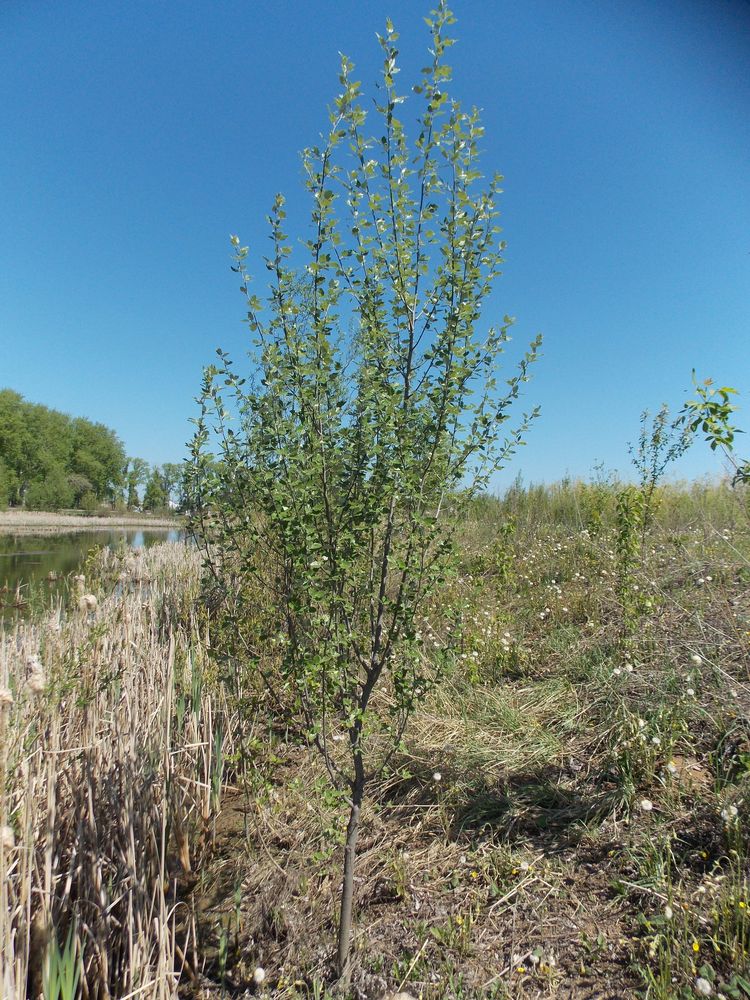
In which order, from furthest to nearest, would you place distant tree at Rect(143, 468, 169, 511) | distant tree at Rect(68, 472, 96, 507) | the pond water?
distant tree at Rect(143, 468, 169, 511) < distant tree at Rect(68, 472, 96, 507) < the pond water

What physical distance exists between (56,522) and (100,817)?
3850cm

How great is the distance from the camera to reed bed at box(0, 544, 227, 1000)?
175 cm

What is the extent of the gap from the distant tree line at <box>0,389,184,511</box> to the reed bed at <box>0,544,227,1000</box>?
3439cm

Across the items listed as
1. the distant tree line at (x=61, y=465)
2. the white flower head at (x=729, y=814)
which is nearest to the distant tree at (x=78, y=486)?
the distant tree line at (x=61, y=465)

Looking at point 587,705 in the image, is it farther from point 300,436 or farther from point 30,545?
point 30,545

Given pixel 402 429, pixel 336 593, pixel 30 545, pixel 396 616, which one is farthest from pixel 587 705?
pixel 30 545

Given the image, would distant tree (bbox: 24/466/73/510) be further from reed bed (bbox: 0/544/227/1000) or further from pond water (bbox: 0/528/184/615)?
reed bed (bbox: 0/544/227/1000)

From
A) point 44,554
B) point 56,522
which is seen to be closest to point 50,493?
point 56,522

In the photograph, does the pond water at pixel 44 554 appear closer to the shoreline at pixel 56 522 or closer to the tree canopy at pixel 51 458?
the shoreline at pixel 56 522

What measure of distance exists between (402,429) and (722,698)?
238 centimetres

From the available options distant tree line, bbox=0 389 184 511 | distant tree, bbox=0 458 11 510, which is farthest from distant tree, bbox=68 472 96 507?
distant tree, bbox=0 458 11 510

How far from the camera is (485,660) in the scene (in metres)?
4.39

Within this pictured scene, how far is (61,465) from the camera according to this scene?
4619cm

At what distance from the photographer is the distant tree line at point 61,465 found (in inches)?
1634
